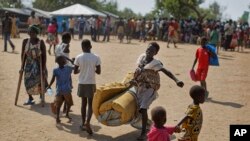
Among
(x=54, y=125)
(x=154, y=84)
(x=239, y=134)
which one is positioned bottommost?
(x=54, y=125)

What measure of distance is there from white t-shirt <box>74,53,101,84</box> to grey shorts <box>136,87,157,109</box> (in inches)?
32.9

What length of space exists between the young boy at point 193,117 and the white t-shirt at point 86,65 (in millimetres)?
2274

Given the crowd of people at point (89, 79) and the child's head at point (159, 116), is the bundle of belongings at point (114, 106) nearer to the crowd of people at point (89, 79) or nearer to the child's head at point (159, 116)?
the crowd of people at point (89, 79)

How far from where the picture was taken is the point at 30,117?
26.9ft

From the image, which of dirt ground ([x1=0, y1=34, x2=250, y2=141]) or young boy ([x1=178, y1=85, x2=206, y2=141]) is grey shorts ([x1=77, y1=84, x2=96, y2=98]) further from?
young boy ([x1=178, y1=85, x2=206, y2=141])

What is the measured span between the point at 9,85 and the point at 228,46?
16.6 m

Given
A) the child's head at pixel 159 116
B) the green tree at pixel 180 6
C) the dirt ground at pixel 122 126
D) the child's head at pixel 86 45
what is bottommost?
the dirt ground at pixel 122 126

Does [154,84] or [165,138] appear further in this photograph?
[154,84]

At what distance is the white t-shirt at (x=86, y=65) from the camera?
6953 mm

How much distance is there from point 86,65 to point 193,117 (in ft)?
7.99

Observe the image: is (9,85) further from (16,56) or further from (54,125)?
(16,56)

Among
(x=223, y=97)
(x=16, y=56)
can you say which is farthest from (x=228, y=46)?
(x=223, y=97)

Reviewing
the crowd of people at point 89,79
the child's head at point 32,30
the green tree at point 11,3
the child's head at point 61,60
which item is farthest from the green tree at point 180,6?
the green tree at point 11,3

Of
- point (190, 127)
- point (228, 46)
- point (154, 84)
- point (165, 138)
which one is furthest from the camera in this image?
point (228, 46)
